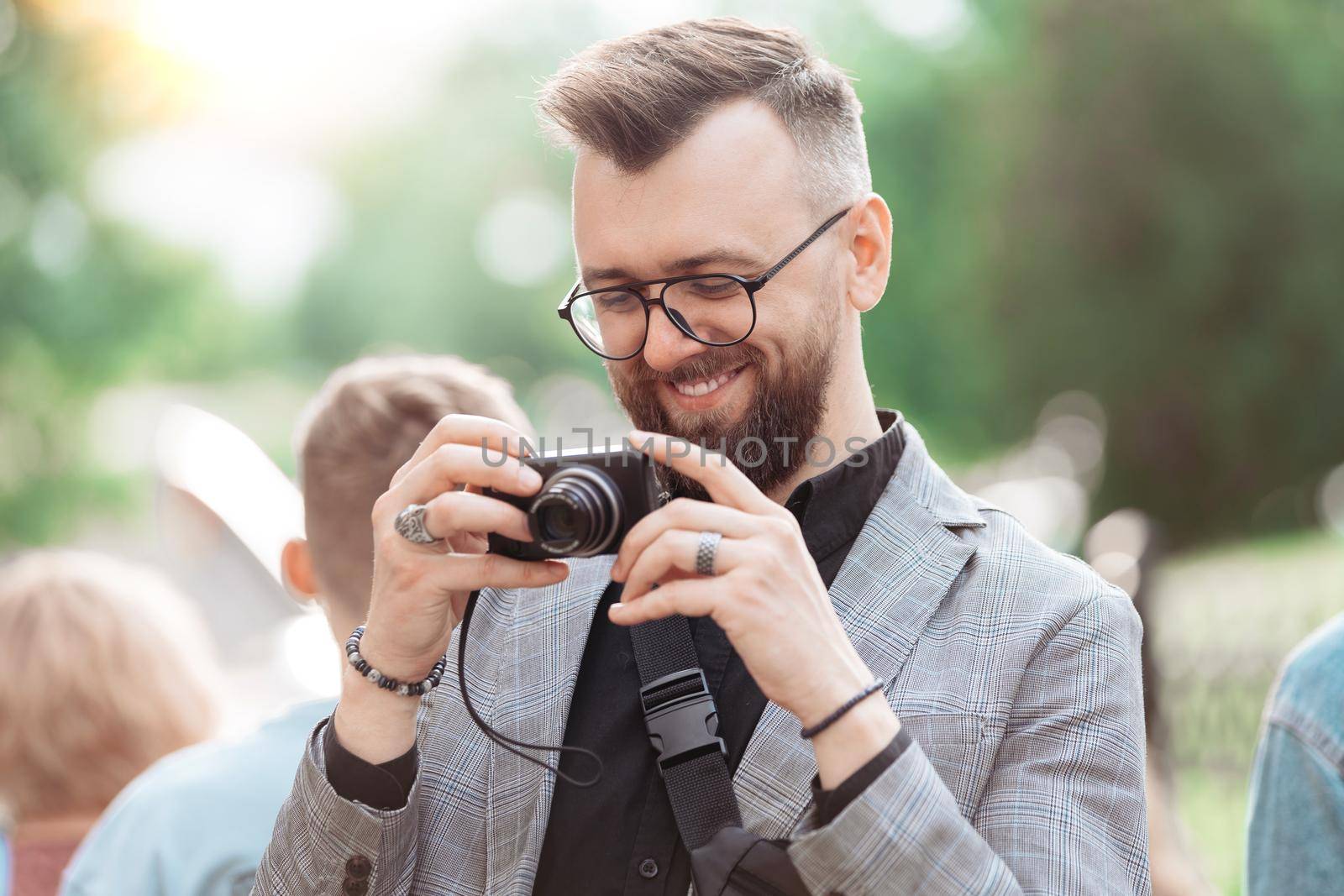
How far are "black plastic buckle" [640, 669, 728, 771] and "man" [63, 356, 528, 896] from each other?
978 millimetres

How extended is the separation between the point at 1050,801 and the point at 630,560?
0.73 m

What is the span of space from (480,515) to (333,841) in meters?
0.59

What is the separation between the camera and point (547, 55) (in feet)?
81.9

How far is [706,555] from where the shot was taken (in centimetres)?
187

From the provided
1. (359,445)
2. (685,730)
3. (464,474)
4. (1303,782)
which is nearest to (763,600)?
(685,730)

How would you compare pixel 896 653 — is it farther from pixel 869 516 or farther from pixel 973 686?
pixel 869 516

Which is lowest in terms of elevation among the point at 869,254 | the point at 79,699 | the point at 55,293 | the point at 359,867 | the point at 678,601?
the point at 55,293

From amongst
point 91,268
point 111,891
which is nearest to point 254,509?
point 111,891

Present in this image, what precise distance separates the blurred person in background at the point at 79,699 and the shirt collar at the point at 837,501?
2056mm

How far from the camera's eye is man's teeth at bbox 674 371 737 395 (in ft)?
7.82

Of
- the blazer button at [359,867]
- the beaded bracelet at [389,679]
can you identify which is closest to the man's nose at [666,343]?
the beaded bracelet at [389,679]

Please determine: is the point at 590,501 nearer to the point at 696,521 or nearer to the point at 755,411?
the point at 696,521

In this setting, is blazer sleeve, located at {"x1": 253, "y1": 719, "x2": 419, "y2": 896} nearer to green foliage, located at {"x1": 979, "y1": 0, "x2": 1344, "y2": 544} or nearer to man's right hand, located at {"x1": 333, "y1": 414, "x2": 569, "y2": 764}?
man's right hand, located at {"x1": 333, "y1": 414, "x2": 569, "y2": 764}

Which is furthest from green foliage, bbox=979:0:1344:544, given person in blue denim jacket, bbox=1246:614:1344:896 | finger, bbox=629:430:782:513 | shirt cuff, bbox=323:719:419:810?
shirt cuff, bbox=323:719:419:810
